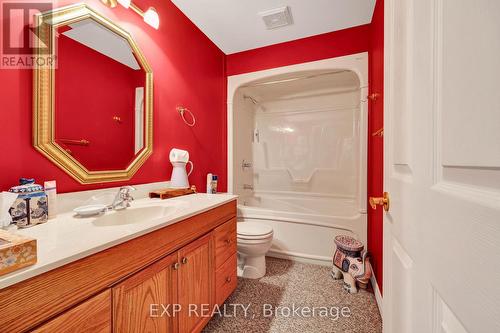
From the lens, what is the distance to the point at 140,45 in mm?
1428

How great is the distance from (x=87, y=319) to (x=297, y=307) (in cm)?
132

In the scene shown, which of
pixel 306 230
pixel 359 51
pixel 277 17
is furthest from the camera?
pixel 306 230

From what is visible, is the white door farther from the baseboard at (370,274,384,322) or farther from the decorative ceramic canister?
the decorative ceramic canister

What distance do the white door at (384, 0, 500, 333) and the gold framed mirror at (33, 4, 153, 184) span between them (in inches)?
57.5

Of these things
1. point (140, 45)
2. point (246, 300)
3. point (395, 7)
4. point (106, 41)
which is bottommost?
point (246, 300)

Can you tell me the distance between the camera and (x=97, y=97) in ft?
3.86

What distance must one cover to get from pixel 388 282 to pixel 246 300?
115cm

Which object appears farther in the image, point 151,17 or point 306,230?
point 306,230

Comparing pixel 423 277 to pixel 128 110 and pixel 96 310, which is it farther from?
pixel 128 110

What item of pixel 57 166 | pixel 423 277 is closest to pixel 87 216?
pixel 57 166

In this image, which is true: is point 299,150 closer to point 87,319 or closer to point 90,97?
point 90,97

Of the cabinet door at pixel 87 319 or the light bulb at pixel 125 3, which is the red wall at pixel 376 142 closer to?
the cabinet door at pixel 87 319

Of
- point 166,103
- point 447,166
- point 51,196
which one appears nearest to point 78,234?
point 51,196

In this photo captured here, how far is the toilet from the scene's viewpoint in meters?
1.71
